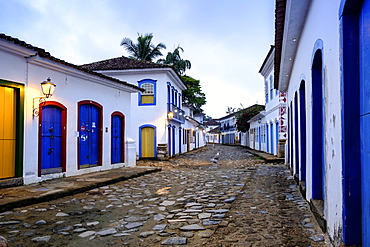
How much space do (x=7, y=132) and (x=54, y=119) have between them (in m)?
1.66

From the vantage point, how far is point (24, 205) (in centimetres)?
571

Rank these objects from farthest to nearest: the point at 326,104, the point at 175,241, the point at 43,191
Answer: the point at 43,191
the point at 175,241
the point at 326,104

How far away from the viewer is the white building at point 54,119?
23.9ft

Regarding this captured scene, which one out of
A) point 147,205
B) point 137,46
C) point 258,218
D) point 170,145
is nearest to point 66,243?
point 147,205

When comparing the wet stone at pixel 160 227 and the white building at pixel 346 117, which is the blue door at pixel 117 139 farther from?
the white building at pixel 346 117

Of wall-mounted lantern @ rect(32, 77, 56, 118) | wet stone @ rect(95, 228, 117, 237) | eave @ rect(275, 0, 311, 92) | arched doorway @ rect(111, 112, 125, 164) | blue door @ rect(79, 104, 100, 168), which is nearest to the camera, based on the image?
wet stone @ rect(95, 228, 117, 237)

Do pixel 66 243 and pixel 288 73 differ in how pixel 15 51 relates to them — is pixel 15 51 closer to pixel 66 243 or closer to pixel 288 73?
pixel 66 243

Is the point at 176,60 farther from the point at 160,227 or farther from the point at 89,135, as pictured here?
the point at 160,227

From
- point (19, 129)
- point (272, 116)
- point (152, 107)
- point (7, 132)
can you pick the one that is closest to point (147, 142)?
point (152, 107)

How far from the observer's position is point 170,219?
15.9 ft

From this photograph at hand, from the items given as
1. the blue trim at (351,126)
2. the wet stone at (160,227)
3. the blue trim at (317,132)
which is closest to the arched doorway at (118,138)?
the wet stone at (160,227)

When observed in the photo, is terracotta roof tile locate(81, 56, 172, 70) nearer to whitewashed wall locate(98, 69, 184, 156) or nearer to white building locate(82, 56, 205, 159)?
white building locate(82, 56, 205, 159)

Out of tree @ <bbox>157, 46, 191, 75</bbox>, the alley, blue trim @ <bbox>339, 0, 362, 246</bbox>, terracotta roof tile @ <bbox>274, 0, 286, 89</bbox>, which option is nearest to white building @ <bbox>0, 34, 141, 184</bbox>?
the alley

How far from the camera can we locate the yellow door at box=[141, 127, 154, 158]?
18766 mm
